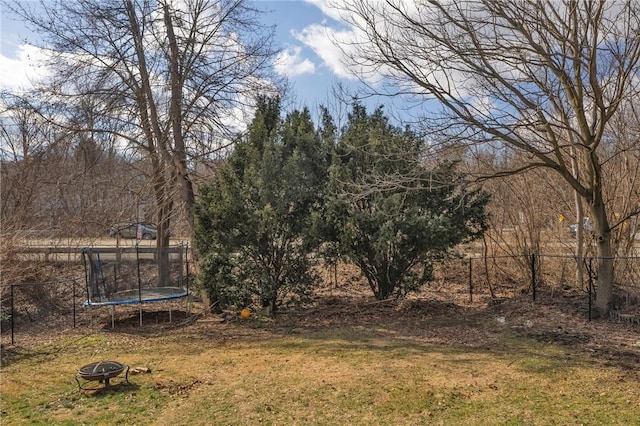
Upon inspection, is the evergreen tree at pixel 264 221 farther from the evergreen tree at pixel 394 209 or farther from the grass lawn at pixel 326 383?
the grass lawn at pixel 326 383

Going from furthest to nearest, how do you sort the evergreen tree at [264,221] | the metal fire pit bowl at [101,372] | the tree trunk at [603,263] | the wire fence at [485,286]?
the wire fence at [485,286]
the evergreen tree at [264,221]
the tree trunk at [603,263]
the metal fire pit bowl at [101,372]

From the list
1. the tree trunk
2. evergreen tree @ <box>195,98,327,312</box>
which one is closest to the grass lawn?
evergreen tree @ <box>195,98,327,312</box>

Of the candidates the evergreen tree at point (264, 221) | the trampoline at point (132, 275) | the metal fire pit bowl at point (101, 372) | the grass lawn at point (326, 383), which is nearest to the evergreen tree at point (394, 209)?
the evergreen tree at point (264, 221)

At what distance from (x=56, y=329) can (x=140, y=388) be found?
448cm

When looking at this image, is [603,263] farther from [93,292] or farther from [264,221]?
[93,292]

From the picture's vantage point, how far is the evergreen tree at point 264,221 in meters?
8.28

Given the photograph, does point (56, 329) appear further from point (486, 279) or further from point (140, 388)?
point (486, 279)

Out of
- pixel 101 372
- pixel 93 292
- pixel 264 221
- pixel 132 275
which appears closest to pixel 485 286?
pixel 264 221

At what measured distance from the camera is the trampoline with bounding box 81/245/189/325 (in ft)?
27.8

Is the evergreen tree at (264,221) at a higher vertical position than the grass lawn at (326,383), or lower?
higher

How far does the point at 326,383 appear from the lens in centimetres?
502

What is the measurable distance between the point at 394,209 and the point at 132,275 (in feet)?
16.5

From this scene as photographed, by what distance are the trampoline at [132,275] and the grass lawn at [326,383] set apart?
4.13 ft

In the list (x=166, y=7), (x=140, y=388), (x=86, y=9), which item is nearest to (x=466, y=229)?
(x=140, y=388)
